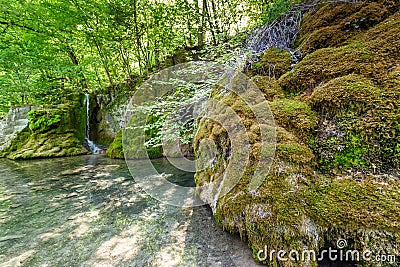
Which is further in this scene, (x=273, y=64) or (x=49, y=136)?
(x=49, y=136)

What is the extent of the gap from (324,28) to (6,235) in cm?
547

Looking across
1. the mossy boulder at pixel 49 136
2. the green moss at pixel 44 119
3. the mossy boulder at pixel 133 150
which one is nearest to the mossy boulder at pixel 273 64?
the mossy boulder at pixel 133 150

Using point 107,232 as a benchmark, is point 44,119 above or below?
above

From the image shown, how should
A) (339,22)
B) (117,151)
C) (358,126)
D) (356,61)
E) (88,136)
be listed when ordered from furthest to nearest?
→ 1. (88,136)
2. (117,151)
3. (339,22)
4. (356,61)
5. (358,126)

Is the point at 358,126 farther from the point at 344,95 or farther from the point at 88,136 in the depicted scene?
the point at 88,136

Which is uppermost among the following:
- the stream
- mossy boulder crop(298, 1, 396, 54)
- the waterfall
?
mossy boulder crop(298, 1, 396, 54)

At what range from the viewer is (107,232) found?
2.61 meters

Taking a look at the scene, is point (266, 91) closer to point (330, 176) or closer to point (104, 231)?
point (330, 176)

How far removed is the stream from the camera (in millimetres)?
2062

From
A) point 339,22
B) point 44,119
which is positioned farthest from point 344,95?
point 44,119

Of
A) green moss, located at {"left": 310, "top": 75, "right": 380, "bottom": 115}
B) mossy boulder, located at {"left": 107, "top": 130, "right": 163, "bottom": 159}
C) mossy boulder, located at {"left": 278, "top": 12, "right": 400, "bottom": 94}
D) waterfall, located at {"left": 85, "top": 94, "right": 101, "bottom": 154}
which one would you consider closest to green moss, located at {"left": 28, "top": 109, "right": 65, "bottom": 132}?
waterfall, located at {"left": 85, "top": 94, "right": 101, "bottom": 154}

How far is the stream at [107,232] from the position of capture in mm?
2062

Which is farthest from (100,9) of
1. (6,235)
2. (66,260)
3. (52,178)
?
(66,260)

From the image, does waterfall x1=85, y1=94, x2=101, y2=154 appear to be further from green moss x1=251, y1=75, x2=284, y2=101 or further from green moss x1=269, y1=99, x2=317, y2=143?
green moss x1=269, y1=99, x2=317, y2=143
